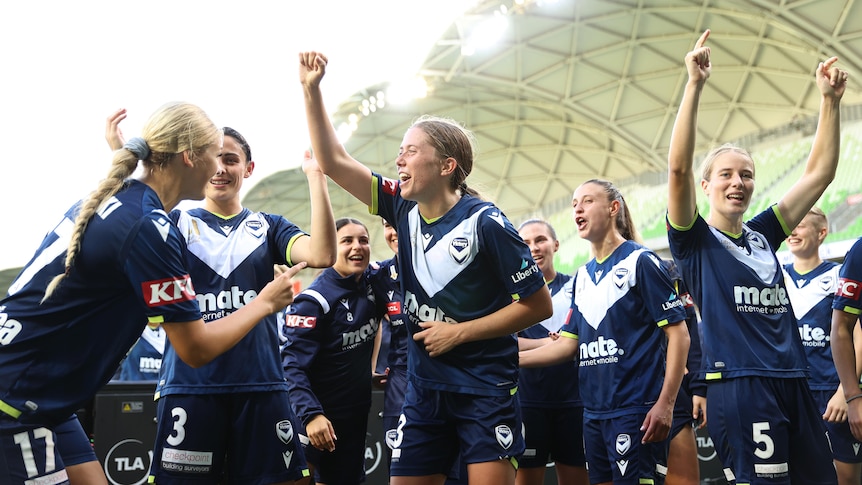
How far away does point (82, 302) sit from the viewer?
2.62 meters

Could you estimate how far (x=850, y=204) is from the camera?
62.1ft

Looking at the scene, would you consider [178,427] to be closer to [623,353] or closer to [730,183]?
[623,353]

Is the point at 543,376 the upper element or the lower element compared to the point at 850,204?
lower

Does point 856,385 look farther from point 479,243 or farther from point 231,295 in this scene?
point 231,295

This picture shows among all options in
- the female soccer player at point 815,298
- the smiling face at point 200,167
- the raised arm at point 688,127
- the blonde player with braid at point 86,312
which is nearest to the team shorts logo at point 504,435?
the blonde player with braid at point 86,312

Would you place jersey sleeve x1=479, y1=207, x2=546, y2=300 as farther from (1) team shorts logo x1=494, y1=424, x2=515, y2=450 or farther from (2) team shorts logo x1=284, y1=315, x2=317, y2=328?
(2) team shorts logo x1=284, y1=315, x2=317, y2=328

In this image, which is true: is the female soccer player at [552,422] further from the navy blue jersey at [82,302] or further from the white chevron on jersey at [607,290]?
the navy blue jersey at [82,302]

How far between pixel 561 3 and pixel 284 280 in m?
23.8

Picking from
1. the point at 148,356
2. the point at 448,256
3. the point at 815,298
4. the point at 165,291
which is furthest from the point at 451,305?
the point at 148,356

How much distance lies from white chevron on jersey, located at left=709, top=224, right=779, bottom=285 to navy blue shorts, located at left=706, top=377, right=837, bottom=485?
1.87 ft

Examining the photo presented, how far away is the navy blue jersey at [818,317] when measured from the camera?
636 centimetres

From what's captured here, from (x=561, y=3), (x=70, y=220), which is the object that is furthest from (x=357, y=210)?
(x=70, y=220)

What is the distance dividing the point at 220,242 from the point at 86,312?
3.59 ft

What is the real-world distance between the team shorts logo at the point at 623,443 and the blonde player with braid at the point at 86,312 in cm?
246
